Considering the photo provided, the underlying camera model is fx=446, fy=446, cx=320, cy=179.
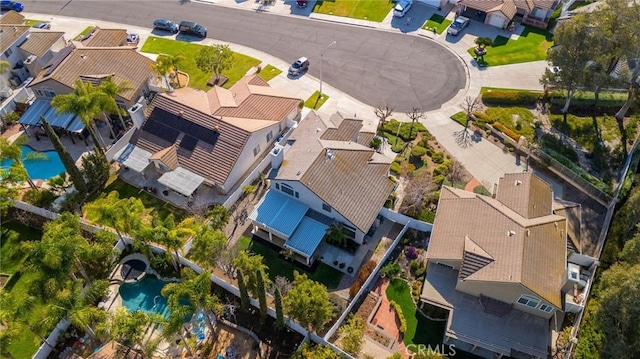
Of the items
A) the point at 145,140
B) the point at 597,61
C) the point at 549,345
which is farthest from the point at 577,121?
the point at 145,140

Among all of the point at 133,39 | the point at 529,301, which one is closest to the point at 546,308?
the point at 529,301

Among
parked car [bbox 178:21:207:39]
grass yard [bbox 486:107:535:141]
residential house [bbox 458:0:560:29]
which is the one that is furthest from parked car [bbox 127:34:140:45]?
grass yard [bbox 486:107:535:141]

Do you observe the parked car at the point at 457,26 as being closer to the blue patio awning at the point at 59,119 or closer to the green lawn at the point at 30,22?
the blue patio awning at the point at 59,119

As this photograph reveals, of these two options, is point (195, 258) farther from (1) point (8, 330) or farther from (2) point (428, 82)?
(2) point (428, 82)

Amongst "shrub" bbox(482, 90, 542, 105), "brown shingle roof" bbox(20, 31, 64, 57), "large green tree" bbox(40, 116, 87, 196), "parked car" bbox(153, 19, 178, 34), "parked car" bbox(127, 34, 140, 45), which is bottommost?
"large green tree" bbox(40, 116, 87, 196)

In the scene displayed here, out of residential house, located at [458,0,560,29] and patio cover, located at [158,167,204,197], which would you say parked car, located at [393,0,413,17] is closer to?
residential house, located at [458,0,560,29]

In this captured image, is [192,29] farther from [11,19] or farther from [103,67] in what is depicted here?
[11,19]

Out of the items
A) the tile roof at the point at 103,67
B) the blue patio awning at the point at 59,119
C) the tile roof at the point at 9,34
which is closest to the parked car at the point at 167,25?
the tile roof at the point at 103,67
